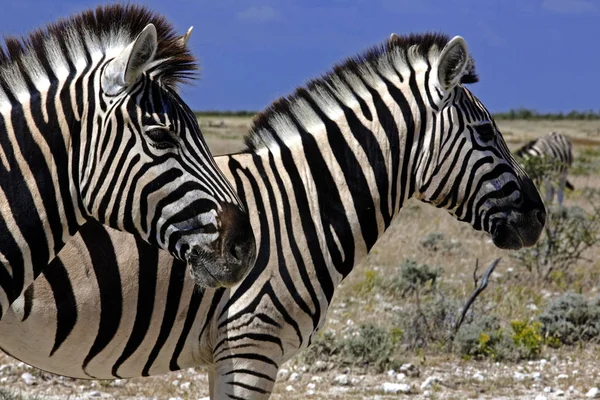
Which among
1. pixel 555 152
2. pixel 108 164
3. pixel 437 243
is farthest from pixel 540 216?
pixel 555 152

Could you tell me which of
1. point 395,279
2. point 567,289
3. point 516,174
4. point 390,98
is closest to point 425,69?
point 390,98

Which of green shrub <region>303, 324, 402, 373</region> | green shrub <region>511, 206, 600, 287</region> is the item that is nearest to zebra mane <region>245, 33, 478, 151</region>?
green shrub <region>303, 324, 402, 373</region>

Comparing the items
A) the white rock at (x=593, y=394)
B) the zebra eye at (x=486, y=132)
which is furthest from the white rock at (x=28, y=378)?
the white rock at (x=593, y=394)

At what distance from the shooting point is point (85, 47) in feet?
10.3

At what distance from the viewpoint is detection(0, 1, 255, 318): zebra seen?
2904 millimetres

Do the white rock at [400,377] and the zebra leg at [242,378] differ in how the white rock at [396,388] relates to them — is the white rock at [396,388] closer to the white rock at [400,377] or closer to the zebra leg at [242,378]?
the white rock at [400,377]

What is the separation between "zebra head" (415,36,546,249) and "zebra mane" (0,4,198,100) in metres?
1.58

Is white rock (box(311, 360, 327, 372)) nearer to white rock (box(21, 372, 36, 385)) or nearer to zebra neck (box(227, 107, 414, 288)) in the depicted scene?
white rock (box(21, 372, 36, 385))

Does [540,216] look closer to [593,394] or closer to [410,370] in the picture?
[593,394]

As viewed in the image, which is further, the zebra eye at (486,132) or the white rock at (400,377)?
the white rock at (400,377)

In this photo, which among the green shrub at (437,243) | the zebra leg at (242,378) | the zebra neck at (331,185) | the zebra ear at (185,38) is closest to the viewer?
the zebra ear at (185,38)

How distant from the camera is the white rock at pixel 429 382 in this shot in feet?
21.6

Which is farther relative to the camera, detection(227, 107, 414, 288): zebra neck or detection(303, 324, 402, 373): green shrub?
detection(303, 324, 402, 373): green shrub

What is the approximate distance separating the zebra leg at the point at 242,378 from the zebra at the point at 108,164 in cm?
→ 104
